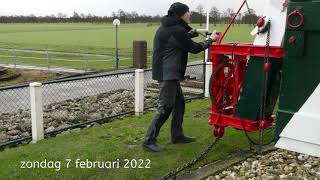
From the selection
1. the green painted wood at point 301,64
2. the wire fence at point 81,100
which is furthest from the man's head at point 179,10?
the wire fence at point 81,100

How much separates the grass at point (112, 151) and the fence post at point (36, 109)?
0.63 feet

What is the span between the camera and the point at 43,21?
481 ft

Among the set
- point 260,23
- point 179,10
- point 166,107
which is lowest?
point 166,107

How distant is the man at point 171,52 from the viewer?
231 inches

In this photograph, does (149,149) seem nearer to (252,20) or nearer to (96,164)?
(96,164)

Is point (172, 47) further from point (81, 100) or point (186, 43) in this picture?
point (81, 100)

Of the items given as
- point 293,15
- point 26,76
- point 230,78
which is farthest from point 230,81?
point 26,76

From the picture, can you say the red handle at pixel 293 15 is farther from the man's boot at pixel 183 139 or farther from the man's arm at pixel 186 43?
the man's boot at pixel 183 139

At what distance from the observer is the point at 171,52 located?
19.5 feet

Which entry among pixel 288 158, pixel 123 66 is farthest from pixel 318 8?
pixel 123 66

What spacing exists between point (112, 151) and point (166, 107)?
98 cm

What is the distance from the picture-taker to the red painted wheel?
5.76 metres

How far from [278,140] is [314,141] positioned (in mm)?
379

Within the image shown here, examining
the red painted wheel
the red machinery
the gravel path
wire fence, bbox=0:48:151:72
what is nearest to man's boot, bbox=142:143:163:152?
the red machinery
